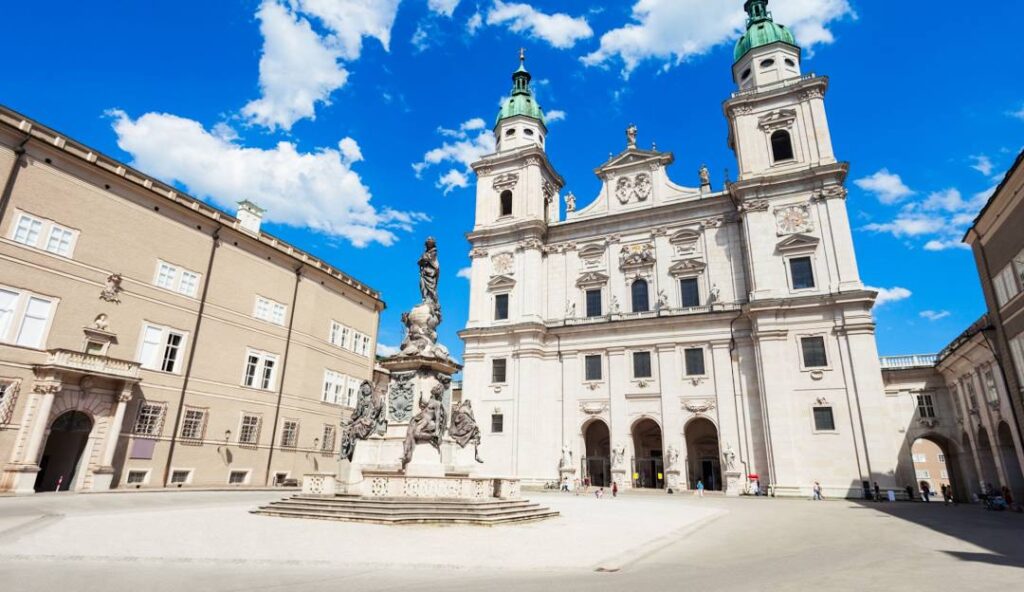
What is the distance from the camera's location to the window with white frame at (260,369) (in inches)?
1210

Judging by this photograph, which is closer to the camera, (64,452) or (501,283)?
(64,452)

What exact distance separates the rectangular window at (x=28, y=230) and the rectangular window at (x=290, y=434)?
15285 millimetres

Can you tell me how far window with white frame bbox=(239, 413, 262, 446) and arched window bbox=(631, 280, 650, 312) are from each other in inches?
1014

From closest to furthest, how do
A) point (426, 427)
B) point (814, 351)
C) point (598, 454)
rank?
1. point (426, 427)
2. point (814, 351)
3. point (598, 454)

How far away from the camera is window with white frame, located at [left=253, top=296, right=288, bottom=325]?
31.8 metres

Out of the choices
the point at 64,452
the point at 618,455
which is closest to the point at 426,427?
the point at 64,452

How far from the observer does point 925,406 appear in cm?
3519

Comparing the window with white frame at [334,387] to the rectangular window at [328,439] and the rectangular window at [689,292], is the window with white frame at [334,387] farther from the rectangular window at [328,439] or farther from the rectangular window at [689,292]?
the rectangular window at [689,292]

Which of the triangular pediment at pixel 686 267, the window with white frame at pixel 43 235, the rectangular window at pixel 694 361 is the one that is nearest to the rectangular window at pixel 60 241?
the window with white frame at pixel 43 235

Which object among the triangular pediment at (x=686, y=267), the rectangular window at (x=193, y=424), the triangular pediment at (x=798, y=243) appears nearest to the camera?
the rectangular window at (x=193, y=424)

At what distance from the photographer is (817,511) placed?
817 inches

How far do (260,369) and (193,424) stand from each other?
4813 millimetres

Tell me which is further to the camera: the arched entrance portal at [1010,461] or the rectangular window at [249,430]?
the rectangular window at [249,430]

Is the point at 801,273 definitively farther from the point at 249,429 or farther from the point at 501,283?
the point at 249,429
